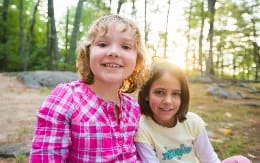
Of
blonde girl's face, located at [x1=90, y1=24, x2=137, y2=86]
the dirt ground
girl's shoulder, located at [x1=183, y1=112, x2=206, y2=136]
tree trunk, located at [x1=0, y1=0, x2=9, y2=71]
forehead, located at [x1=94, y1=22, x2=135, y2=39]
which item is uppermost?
tree trunk, located at [x1=0, y1=0, x2=9, y2=71]

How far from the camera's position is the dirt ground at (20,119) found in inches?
150

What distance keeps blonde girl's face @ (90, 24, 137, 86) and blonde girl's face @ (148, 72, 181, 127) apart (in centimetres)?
53

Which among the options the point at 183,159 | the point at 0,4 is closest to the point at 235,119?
the point at 183,159

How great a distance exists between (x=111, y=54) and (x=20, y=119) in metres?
4.04

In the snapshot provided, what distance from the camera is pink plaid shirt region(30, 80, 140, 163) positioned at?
54.7 inches

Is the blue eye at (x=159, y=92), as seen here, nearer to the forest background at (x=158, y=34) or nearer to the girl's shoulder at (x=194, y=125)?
the girl's shoulder at (x=194, y=125)

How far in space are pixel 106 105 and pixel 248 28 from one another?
Answer: 72.7 ft

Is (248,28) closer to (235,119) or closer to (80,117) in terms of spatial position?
(235,119)

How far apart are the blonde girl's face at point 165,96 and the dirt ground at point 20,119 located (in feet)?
5.53

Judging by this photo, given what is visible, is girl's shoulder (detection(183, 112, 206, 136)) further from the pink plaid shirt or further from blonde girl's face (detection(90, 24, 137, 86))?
blonde girl's face (detection(90, 24, 137, 86))

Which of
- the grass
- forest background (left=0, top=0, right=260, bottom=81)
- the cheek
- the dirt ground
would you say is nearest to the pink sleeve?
the cheek

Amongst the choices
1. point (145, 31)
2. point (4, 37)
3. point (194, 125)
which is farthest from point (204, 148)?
point (4, 37)

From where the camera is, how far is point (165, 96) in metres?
2.08

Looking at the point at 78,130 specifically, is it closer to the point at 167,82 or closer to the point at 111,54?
the point at 111,54
